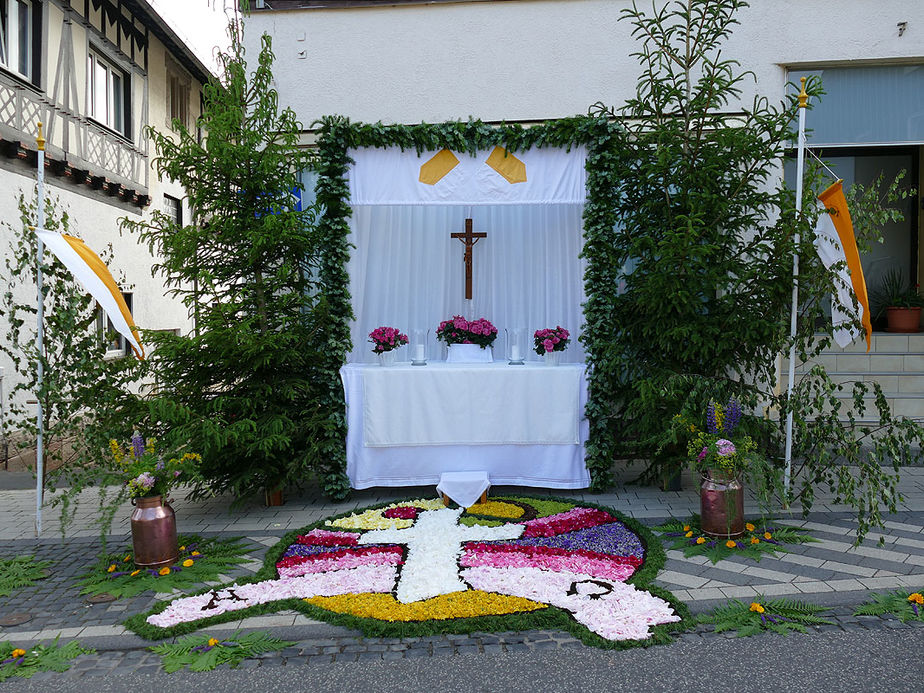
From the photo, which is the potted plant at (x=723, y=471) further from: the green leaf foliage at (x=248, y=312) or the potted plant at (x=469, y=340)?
the green leaf foliage at (x=248, y=312)

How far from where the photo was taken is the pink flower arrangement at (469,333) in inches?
276

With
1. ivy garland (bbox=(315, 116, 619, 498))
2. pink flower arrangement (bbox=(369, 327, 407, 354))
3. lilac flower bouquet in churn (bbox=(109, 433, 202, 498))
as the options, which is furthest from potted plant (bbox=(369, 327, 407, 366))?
lilac flower bouquet in churn (bbox=(109, 433, 202, 498))

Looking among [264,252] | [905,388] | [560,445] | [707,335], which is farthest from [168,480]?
[905,388]

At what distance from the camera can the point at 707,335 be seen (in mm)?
6016

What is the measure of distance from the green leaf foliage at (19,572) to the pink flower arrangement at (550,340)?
415 centimetres

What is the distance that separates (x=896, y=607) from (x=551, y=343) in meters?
3.41

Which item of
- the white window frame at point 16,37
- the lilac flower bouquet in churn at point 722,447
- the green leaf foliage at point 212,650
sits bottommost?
the green leaf foliage at point 212,650

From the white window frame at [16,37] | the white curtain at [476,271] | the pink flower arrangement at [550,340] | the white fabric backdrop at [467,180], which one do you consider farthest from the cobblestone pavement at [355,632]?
the white window frame at [16,37]

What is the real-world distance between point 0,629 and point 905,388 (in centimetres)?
879

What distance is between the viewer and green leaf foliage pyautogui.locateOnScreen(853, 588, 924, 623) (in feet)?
12.9

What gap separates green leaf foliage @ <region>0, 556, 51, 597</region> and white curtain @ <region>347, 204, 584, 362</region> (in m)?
3.11

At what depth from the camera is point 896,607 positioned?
158 inches

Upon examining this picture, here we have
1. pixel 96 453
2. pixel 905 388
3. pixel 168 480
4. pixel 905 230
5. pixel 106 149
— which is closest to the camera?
pixel 168 480

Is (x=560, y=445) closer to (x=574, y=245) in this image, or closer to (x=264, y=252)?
(x=574, y=245)
